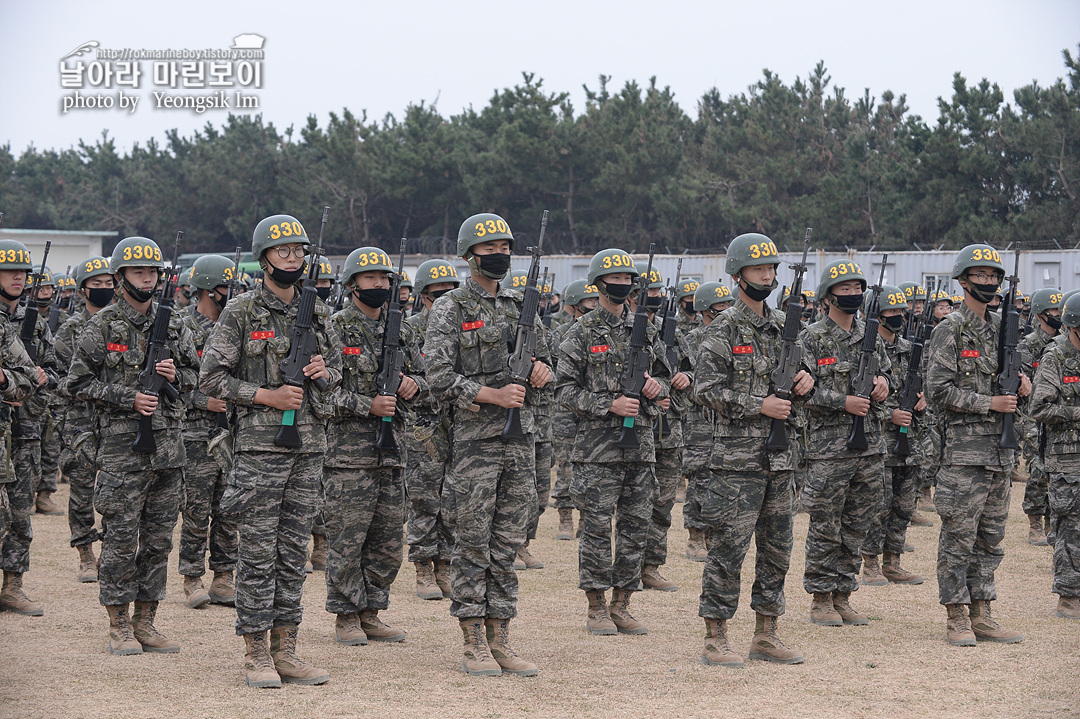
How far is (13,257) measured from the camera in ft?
30.5

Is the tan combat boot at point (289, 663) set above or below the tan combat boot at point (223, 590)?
above

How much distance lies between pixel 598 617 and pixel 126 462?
12.5 feet

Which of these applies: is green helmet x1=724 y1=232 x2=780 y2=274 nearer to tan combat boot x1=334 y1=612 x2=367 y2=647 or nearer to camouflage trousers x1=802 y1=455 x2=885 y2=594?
camouflage trousers x1=802 y1=455 x2=885 y2=594

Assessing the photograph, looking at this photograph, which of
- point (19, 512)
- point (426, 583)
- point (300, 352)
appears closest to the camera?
point (300, 352)

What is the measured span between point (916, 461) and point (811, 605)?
6.34 ft

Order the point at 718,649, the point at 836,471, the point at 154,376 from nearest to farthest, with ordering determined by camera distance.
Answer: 1. the point at 718,649
2. the point at 154,376
3. the point at 836,471

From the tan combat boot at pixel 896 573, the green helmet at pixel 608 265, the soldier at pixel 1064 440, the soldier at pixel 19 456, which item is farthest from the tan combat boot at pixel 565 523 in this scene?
the soldier at pixel 19 456

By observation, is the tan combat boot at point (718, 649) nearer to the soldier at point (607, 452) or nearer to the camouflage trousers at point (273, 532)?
the soldier at point (607, 452)

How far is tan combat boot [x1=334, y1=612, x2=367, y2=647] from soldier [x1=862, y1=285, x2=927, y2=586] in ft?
16.3

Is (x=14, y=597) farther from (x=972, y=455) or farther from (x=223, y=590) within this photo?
(x=972, y=455)

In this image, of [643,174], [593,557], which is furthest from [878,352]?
[643,174]

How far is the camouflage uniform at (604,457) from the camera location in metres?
9.03

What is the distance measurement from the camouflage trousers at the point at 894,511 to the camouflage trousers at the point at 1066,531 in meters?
1.52

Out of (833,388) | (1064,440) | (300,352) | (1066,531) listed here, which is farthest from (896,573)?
(300,352)
